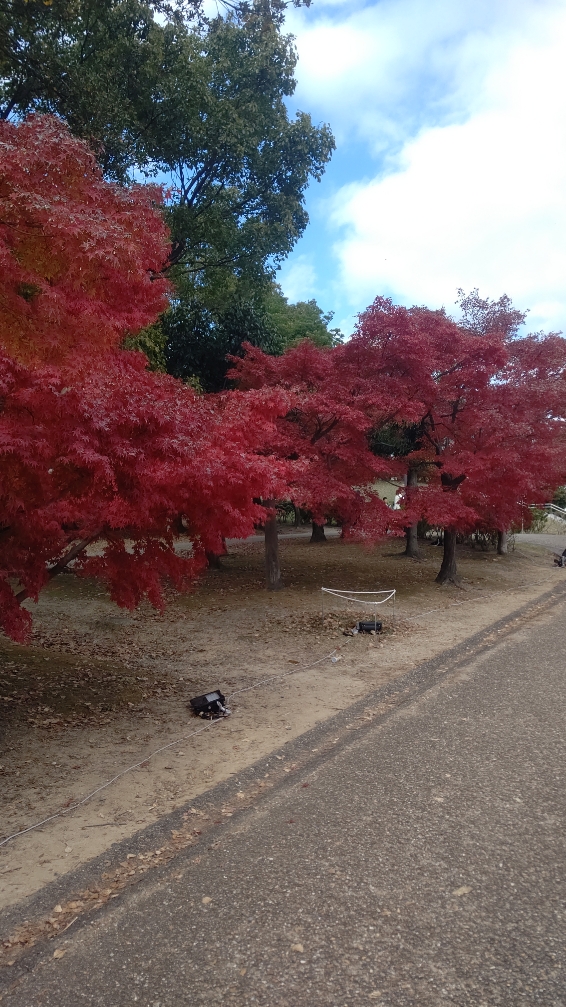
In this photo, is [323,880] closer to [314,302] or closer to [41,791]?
[41,791]

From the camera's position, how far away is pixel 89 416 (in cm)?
416

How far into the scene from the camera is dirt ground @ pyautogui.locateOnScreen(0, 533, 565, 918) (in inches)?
171

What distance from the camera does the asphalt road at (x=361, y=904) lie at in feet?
8.80

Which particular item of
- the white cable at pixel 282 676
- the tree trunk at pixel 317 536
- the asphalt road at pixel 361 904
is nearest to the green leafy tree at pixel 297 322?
the tree trunk at pixel 317 536

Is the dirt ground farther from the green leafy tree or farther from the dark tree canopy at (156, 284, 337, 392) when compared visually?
the green leafy tree

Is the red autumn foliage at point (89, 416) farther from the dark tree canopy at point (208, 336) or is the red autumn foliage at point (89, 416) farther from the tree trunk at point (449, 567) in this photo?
the tree trunk at point (449, 567)

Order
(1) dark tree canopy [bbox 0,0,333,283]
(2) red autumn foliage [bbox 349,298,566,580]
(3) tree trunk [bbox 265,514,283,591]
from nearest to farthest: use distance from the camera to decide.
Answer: (1) dark tree canopy [bbox 0,0,333,283] < (2) red autumn foliage [bbox 349,298,566,580] < (3) tree trunk [bbox 265,514,283,591]

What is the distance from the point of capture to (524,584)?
594 inches

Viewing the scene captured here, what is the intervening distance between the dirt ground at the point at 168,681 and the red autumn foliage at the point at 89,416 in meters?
1.30

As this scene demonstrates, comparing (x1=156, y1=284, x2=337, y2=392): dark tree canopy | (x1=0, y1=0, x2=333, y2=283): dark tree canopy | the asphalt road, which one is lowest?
the asphalt road

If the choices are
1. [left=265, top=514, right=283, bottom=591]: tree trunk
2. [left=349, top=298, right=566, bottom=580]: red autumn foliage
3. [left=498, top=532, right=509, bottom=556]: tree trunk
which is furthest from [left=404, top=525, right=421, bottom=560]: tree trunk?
[left=265, top=514, right=283, bottom=591]: tree trunk

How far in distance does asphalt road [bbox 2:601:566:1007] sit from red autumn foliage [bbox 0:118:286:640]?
2.18 m

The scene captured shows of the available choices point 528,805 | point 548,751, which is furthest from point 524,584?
point 528,805

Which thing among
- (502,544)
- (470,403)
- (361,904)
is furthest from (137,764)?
(502,544)
